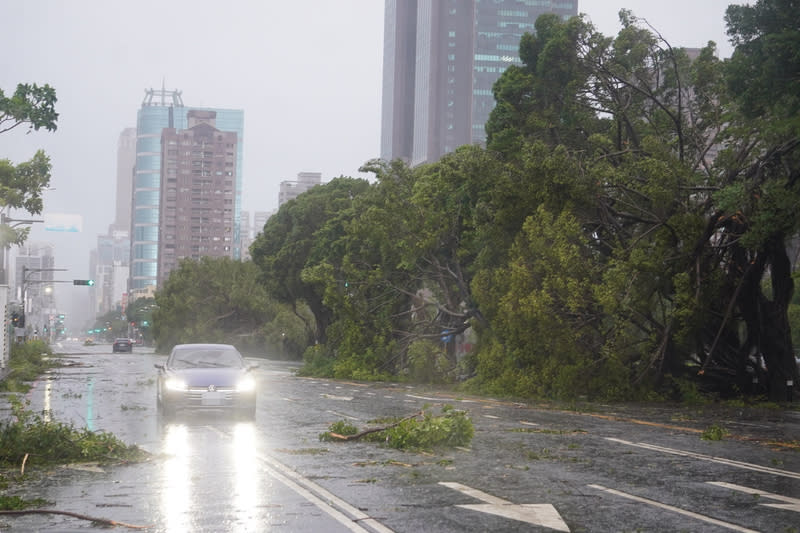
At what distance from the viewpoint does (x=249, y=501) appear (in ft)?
31.0

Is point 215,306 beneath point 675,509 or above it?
above

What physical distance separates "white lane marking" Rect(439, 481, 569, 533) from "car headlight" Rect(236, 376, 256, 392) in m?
9.83

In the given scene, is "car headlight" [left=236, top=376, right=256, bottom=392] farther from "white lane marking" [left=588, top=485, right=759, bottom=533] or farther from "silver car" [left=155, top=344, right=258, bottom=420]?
"white lane marking" [left=588, top=485, right=759, bottom=533]

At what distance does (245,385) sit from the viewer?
1919cm

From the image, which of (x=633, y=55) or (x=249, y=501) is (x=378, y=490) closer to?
(x=249, y=501)

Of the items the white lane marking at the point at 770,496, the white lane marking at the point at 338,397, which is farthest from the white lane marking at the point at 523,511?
the white lane marking at the point at 338,397

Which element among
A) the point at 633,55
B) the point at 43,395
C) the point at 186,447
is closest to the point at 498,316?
the point at 633,55

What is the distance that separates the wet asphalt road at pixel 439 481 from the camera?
853 centimetres

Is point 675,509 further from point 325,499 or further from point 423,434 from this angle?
point 423,434

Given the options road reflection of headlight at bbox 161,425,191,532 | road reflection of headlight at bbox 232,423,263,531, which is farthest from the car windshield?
road reflection of headlight at bbox 161,425,191,532

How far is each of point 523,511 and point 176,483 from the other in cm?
406

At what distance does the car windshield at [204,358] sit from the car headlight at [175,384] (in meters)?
1.69

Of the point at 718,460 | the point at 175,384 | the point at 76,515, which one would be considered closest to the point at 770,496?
the point at 718,460

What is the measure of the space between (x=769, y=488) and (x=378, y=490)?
4467 millimetres
